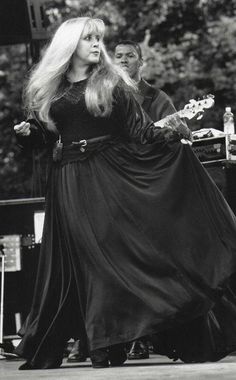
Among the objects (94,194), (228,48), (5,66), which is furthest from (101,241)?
(5,66)

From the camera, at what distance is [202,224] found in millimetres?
6559

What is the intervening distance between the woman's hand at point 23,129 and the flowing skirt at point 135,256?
0.27 metres

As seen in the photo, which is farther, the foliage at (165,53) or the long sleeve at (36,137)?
the foliage at (165,53)

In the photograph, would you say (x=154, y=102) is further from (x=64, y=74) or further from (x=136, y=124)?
(x=136, y=124)

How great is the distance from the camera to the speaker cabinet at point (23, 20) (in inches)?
428

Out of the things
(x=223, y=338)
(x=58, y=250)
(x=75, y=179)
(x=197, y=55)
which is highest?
(x=197, y=55)

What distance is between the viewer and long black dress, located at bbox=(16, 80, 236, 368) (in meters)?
6.34

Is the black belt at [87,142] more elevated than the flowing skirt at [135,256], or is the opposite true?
the black belt at [87,142]

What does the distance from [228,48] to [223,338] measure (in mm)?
13970

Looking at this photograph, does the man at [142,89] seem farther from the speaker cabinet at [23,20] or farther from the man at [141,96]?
the speaker cabinet at [23,20]

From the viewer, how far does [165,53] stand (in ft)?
68.0

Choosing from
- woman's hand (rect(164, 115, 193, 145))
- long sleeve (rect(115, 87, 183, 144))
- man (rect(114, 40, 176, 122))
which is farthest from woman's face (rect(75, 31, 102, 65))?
man (rect(114, 40, 176, 122))

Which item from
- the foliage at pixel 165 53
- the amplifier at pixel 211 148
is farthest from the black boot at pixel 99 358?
the foliage at pixel 165 53

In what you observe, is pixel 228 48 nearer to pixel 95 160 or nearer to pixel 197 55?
pixel 197 55
